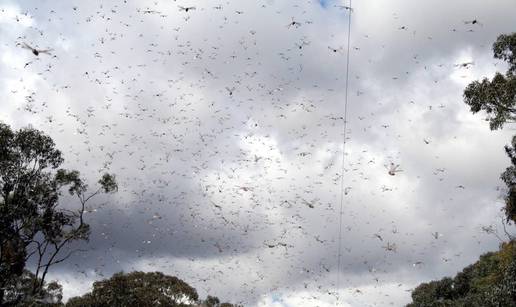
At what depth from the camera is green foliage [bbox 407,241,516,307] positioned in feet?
90.7

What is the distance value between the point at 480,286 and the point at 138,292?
31.5 m

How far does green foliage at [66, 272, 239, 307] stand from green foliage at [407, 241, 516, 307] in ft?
89.6

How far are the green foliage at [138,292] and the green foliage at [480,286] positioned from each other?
27313 millimetres

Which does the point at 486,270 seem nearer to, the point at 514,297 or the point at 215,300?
the point at 514,297

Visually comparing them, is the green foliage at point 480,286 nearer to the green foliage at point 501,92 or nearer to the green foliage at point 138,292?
the green foliage at point 501,92

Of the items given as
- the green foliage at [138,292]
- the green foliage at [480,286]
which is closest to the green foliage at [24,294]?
the green foliage at [138,292]

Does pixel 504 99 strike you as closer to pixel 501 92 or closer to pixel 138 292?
pixel 501 92

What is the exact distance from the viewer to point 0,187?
3325cm

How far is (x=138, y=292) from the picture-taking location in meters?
45.6

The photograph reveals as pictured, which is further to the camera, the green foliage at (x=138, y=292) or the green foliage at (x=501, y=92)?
the green foliage at (x=138, y=292)

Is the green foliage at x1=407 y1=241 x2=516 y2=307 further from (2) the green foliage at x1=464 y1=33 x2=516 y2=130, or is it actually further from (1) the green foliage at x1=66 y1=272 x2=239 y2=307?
(1) the green foliage at x1=66 y1=272 x2=239 y2=307

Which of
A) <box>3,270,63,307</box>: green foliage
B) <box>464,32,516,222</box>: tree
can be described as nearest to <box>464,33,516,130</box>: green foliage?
<box>464,32,516,222</box>: tree

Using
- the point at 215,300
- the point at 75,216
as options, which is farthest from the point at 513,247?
the point at 215,300

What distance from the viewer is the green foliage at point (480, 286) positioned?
27641mm
